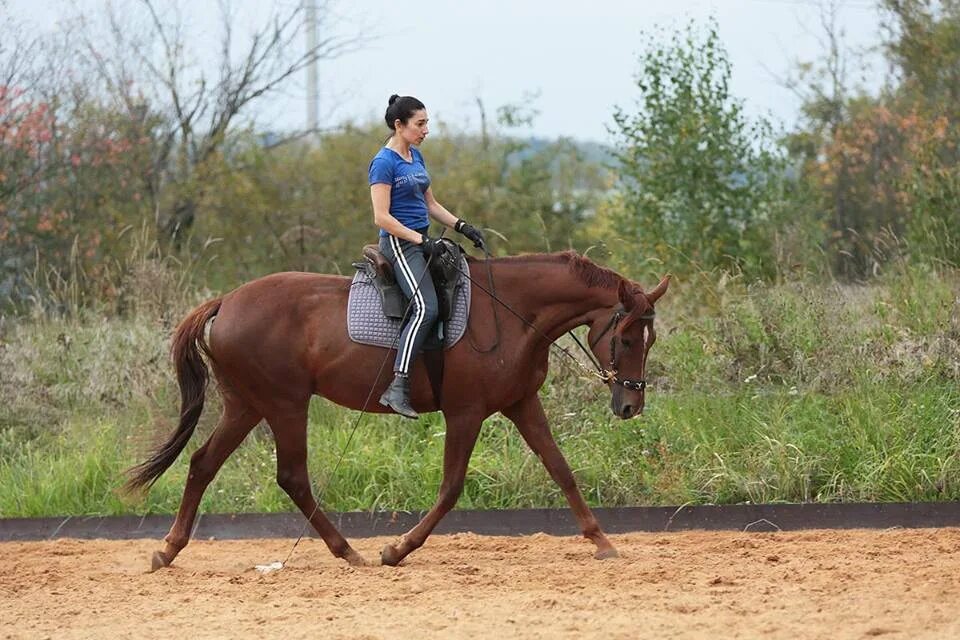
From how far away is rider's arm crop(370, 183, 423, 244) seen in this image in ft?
25.7

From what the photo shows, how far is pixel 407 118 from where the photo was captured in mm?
7953

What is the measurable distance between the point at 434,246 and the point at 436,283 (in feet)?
0.87

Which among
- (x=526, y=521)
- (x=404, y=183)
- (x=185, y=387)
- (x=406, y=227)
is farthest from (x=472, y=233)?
(x=526, y=521)

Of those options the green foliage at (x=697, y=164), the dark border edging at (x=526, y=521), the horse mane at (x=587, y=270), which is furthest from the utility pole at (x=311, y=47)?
the horse mane at (x=587, y=270)

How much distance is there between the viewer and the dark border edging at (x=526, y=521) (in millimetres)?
9062

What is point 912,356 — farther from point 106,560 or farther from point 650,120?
point 106,560

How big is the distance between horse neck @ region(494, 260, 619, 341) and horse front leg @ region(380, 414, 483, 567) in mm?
718

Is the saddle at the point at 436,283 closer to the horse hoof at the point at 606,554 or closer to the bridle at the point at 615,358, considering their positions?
the bridle at the point at 615,358

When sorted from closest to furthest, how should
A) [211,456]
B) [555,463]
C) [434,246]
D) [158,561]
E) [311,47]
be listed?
[434,246] → [555,463] → [158,561] → [211,456] → [311,47]

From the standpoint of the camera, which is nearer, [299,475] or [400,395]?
[400,395]

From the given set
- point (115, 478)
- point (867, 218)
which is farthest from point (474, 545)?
point (867, 218)

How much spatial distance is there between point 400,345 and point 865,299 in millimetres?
5780

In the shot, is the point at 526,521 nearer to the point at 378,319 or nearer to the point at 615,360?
the point at 615,360

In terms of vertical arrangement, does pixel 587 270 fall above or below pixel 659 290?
above
